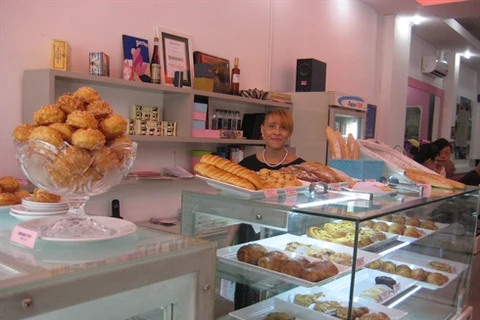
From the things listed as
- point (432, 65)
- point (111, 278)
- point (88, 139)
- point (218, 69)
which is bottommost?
point (111, 278)

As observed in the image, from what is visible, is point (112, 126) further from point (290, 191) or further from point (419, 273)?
point (419, 273)

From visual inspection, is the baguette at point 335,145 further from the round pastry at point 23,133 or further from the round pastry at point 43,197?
the round pastry at point 23,133

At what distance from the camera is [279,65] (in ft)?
15.9

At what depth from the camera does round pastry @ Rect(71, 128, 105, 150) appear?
0.87m

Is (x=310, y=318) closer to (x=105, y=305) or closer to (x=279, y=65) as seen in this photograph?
(x=105, y=305)

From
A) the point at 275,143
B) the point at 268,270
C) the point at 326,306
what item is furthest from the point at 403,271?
the point at 275,143

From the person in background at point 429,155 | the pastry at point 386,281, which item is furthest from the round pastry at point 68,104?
the person in background at point 429,155

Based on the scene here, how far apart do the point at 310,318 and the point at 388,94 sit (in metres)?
5.74

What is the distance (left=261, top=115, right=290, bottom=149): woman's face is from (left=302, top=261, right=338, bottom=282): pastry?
158 centimetres

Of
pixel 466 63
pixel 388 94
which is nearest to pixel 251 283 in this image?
pixel 388 94

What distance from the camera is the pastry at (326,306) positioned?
5.16ft

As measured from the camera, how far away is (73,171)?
871 mm

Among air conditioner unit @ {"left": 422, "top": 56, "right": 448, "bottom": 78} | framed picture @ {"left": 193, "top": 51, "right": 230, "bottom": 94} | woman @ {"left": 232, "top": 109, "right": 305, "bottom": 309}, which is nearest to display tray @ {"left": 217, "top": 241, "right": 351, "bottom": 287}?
woman @ {"left": 232, "top": 109, "right": 305, "bottom": 309}

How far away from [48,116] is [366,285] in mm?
1439
